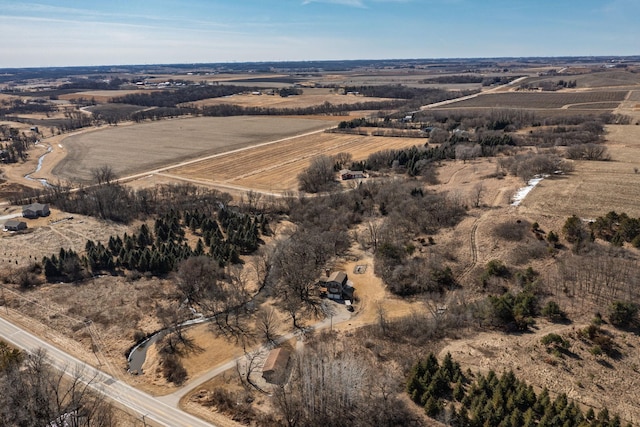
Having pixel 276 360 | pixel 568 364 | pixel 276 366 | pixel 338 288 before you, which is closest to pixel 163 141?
pixel 338 288

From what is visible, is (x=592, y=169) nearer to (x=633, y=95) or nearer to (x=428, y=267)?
(x=428, y=267)

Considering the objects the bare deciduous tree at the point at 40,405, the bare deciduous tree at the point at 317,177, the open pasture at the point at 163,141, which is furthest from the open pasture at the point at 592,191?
the open pasture at the point at 163,141

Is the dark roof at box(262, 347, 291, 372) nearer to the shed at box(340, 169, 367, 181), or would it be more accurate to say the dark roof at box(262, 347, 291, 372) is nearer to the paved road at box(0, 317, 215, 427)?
the paved road at box(0, 317, 215, 427)

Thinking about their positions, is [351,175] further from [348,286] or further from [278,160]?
[348,286]

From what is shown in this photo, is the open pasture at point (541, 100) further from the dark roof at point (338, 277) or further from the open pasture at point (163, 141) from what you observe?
the dark roof at point (338, 277)

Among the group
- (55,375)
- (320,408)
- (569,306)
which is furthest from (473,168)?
(55,375)

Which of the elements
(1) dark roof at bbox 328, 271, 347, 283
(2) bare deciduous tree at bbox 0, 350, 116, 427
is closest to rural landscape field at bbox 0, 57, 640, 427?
(1) dark roof at bbox 328, 271, 347, 283

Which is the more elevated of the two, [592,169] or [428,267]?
[592,169]

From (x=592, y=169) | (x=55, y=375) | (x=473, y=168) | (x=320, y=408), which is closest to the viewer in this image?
(x=320, y=408)
